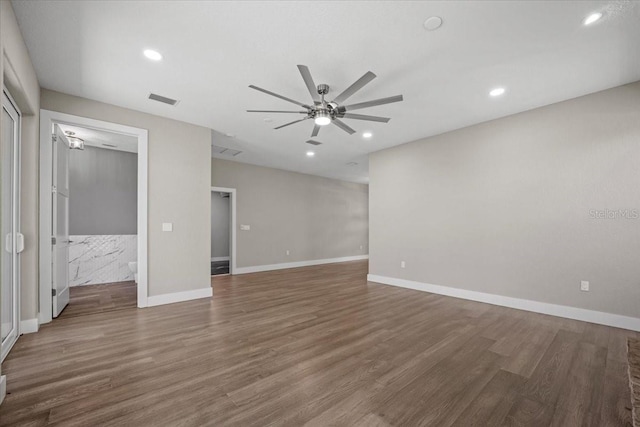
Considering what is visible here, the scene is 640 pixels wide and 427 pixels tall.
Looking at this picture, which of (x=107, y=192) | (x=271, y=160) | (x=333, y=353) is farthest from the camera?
(x=271, y=160)

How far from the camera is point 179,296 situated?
436cm

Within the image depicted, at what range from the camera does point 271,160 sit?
23.2 feet

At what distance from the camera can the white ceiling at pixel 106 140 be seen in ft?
16.0

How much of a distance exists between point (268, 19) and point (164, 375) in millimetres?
3080

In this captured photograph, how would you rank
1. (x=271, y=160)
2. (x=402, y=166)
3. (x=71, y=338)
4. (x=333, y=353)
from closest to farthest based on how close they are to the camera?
(x=333, y=353) < (x=71, y=338) < (x=402, y=166) < (x=271, y=160)

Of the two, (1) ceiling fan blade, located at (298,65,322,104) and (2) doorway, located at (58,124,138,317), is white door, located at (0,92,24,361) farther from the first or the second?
(1) ceiling fan blade, located at (298,65,322,104)

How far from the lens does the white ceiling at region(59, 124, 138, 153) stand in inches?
193

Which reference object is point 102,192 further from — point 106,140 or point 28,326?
point 28,326

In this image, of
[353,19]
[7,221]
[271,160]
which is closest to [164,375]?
[7,221]

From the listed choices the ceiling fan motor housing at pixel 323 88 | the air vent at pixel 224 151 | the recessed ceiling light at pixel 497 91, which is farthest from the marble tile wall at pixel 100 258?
Result: the recessed ceiling light at pixel 497 91

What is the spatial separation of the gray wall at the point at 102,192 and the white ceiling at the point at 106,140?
24cm

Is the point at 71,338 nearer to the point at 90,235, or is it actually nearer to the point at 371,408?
the point at 371,408

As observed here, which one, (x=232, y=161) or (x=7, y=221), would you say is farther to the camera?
(x=232, y=161)

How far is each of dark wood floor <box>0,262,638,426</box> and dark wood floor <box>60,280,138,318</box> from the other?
0.30 m
